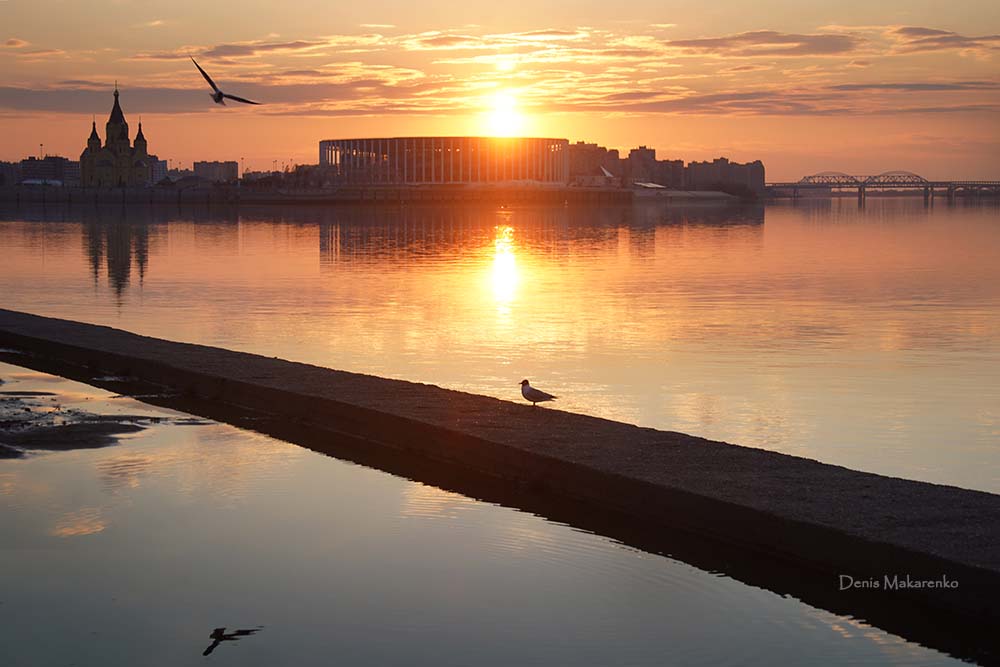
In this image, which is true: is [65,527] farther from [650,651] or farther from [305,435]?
[650,651]

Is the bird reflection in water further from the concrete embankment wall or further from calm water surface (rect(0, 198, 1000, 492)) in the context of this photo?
calm water surface (rect(0, 198, 1000, 492))

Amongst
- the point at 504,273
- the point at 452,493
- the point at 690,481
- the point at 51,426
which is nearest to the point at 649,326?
the point at 51,426

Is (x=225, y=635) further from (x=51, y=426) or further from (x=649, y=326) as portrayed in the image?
(x=649, y=326)

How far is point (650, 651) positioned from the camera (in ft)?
28.2

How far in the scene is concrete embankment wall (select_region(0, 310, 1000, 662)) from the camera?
9.35 metres

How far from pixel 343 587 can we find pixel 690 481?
3319mm

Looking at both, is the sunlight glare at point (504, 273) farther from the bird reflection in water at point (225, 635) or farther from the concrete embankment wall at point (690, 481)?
the bird reflection in water at point (225, 635)

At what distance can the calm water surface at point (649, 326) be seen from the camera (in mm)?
16672

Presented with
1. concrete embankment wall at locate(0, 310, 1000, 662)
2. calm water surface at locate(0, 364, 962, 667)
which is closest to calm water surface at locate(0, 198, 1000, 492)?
concrete embankment wall at locate(0, 310, 1000, 662)

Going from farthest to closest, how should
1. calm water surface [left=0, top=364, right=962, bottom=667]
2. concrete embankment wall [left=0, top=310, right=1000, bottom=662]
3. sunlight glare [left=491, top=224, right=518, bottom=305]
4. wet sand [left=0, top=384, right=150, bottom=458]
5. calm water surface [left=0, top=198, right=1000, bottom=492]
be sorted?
sunlight glare [left=491, top=224, right=518, bottom=305]
calm water surface [left=0, top=198, right=1000, bottom=492]
wet sand [left=0, top=384, right=150, bottom=458]
concrete embankment wall [left=0, top=310, right=1000, bottom=662]
calm water surface [left=0, top=364, right=962, bottom=667]

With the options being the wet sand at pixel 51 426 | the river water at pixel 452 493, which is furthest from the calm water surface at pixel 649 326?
the wet sand at pixel 51 426

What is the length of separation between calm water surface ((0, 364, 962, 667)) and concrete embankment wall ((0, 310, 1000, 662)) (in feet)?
1.85

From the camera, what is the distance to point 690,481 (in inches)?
454

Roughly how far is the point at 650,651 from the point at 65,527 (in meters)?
5.51
